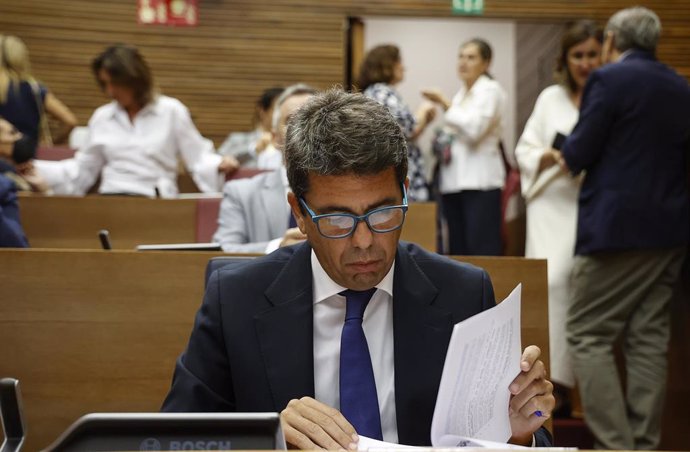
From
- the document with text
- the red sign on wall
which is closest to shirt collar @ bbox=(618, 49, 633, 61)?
the document with text

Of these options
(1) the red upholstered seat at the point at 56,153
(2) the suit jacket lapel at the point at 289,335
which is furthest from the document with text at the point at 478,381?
(1) the red upholstered seat at the point at 56,153

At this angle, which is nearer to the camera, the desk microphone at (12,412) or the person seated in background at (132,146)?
the desk microphone at (12,412)

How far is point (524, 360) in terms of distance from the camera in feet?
4.92

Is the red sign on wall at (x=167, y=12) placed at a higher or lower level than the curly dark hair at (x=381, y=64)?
higher

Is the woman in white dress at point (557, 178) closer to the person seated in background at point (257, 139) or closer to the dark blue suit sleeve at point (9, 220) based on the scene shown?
the person seated in background at point (257, 139)

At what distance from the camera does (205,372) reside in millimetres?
1771

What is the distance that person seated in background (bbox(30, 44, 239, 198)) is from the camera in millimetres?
5121

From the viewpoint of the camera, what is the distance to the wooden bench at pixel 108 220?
422 centimetres

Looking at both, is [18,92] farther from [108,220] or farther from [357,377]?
[357,377]

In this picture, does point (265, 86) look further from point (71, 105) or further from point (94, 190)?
point (94, 190)

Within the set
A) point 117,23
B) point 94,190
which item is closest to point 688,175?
point 94,190

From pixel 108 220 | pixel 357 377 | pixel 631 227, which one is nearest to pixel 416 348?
pixel 357 377

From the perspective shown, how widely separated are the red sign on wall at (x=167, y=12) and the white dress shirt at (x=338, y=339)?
6782 millimetres

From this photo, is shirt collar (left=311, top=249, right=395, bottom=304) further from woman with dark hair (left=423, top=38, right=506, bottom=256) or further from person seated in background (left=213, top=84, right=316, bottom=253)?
woman with dark hair (left=423, top=38, right=506, bottom=256)
